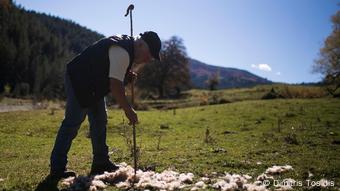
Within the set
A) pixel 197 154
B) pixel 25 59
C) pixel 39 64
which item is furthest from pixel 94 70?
pixel 39 64

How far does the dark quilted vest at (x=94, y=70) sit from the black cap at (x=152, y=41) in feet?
0.92

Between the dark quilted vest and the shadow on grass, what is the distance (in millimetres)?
1492

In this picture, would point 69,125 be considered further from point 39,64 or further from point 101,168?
point 39,64

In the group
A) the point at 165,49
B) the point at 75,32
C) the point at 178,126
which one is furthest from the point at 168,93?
the point at 75,32

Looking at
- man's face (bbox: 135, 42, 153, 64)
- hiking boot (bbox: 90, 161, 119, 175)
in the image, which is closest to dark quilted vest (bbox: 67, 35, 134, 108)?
man's face (bbox: 135, 42, 153, 64)

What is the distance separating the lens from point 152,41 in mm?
7324

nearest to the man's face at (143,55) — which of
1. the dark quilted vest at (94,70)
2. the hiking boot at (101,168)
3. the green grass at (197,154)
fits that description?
the dark quilted vest at (94,70)

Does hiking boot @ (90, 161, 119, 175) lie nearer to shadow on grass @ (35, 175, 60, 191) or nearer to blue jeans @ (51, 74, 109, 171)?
blue jeans @ (51, 74, 109, 171)

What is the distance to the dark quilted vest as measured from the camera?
23.6ft

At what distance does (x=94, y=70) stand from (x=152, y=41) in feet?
3.95

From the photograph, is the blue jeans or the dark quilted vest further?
the blue jeans

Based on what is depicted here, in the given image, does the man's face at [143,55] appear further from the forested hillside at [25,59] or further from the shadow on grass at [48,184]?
the forested hillside at [25,59]

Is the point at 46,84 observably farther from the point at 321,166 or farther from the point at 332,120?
the point at 321,166

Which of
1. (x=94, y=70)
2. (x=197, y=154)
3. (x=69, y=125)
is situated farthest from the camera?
(x=197, y=154)
